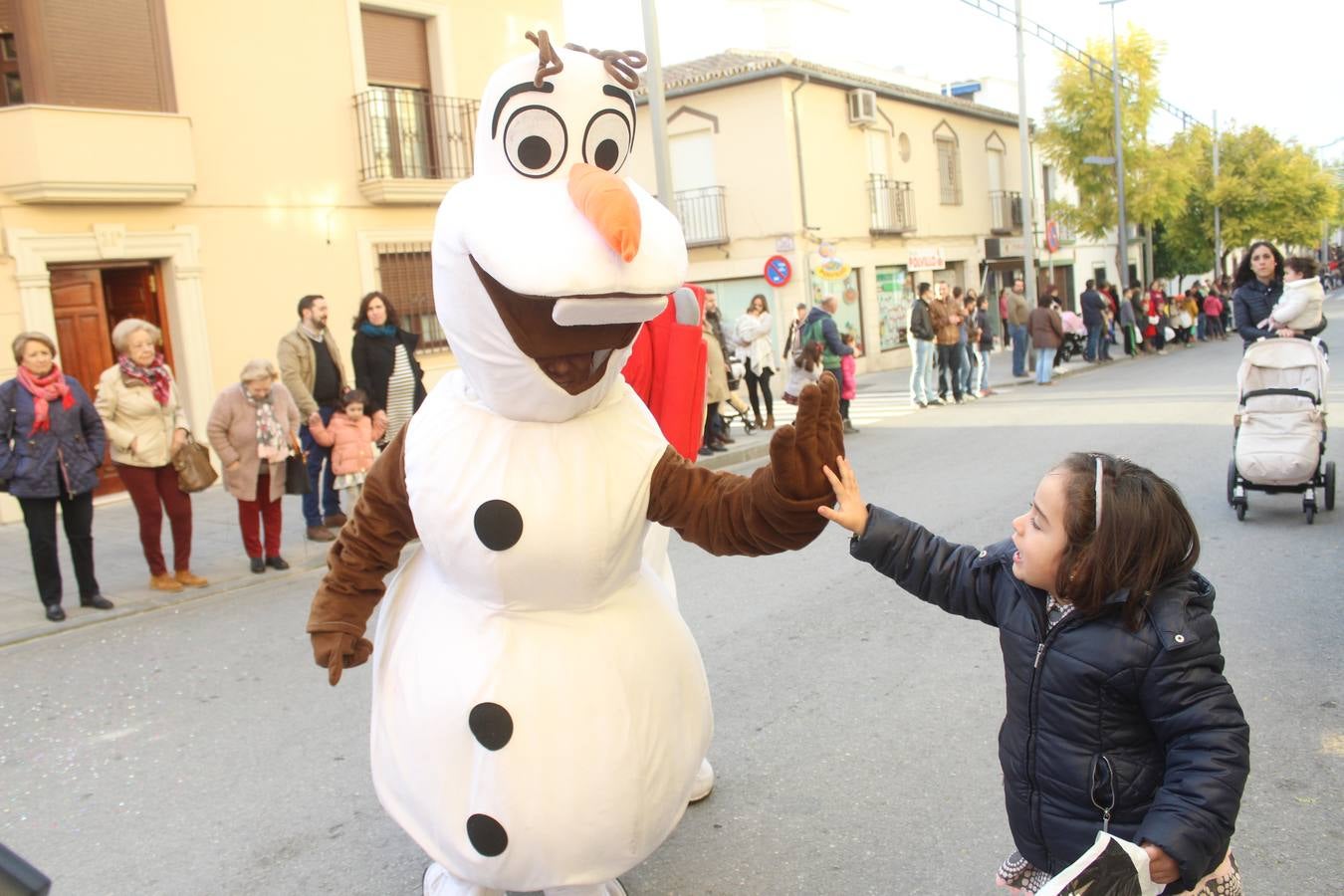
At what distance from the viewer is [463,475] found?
2539 millimetres

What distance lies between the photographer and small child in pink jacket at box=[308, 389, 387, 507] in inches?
326

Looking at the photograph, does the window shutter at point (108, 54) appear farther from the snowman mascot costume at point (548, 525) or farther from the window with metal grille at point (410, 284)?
the snowman mascot costume at point (548, 525)

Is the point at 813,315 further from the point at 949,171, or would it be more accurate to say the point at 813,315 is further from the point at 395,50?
the point at 949,171

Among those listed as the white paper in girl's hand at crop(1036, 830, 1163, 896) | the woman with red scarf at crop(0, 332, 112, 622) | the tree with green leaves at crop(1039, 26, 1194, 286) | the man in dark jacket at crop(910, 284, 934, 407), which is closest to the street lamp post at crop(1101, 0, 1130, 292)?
the tree with green leaves at crop(1039, 26, 1194, 286)

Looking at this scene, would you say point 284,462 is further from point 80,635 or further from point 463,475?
point 463,475

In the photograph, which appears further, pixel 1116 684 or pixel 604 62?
pixel 604 62

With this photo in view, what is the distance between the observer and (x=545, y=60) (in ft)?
8.11

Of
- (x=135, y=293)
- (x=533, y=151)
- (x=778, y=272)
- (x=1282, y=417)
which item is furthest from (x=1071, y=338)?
(x=533, y=151)

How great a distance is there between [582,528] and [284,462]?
558 centimetres

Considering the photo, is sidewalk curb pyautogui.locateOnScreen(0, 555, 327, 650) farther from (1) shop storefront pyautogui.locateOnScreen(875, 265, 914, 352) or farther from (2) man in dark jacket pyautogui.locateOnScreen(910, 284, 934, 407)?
(1) shop storefront pyautogui.locateOnScreen(875, 265, 914, 352)

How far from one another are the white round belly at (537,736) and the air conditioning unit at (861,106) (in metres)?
21.6

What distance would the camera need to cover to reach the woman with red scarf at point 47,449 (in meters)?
6.34

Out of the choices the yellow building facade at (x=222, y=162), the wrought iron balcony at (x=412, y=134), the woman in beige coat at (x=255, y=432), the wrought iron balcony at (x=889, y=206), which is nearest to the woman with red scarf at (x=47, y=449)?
the woman in beige coat at (x=255, y=432)

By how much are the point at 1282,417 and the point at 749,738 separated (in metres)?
4.54
